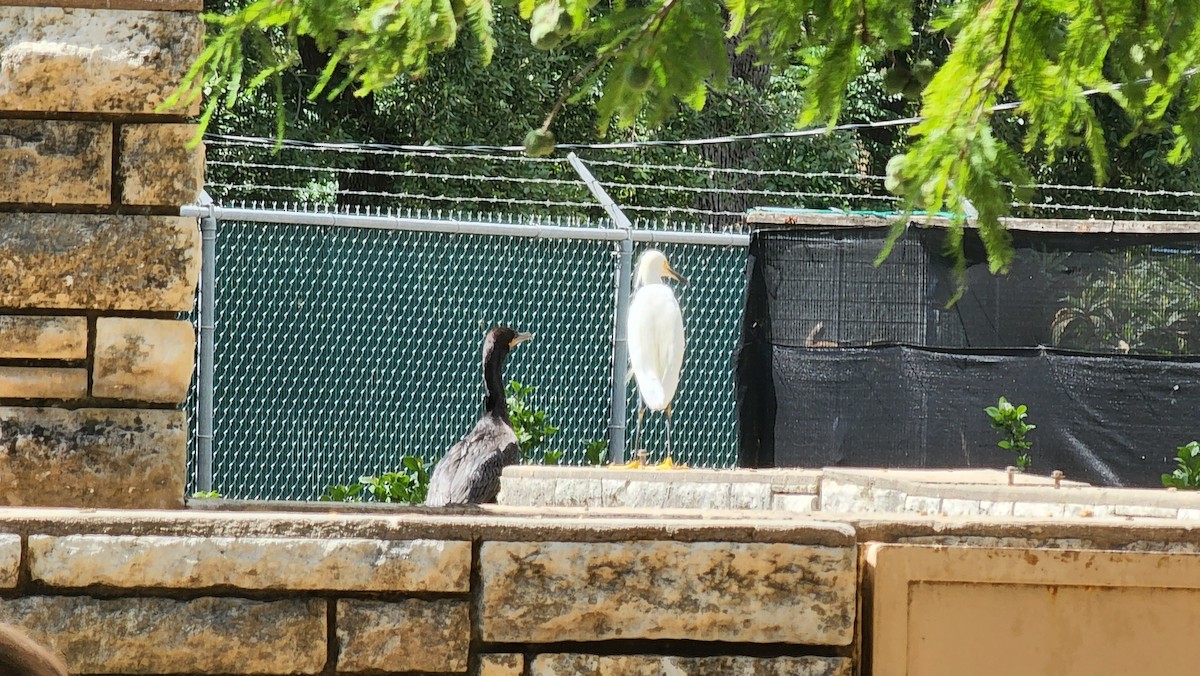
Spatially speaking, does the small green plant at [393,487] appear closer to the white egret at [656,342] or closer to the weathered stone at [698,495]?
the white egret at [656,342]

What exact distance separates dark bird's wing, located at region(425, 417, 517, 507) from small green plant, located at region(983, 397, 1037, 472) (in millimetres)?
3009

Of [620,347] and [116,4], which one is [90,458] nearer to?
[116,4]

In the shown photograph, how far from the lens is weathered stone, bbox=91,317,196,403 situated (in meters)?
4.32

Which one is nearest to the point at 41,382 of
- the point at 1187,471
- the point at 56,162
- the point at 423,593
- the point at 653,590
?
the point at 56,162

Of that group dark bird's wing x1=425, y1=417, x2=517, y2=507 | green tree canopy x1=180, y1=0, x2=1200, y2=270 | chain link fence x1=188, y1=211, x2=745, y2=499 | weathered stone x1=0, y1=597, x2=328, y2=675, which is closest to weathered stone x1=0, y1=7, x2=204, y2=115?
green tree canopy x1=180, y1=0, x2=1200, y2=270

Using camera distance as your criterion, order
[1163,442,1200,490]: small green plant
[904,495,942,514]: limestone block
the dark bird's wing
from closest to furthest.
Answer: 1. [904,495,942,514]: limestone block
2. the dark bird's wing
3. [1163,442,1200,490]: small green plant

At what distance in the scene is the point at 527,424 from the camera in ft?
33.1

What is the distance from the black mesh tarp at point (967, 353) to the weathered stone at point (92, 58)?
246 inches

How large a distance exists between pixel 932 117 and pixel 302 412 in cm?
720

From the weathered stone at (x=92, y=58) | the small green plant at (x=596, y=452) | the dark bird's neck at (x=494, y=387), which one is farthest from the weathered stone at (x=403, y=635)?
the small green plant at (x=596, y=452)

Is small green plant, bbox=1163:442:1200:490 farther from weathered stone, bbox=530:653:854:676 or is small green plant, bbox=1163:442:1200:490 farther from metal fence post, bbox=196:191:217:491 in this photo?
weathered stone, bbox=530:653:854:676

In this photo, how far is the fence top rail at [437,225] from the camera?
9.27 m

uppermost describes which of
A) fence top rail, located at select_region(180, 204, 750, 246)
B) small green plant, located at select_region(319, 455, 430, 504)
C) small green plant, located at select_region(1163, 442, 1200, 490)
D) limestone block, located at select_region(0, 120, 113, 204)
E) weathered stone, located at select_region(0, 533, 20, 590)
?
fence top rail, located at select_region(180, 204, 750, 246)

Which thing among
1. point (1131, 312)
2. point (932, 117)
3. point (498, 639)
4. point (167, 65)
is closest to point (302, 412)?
point (1131, 312)
